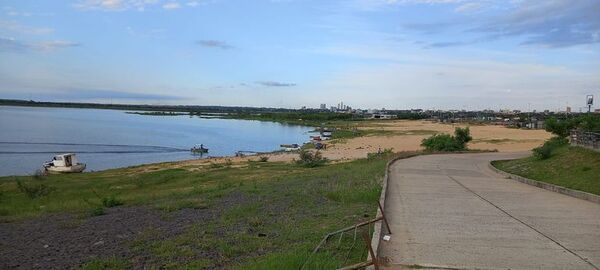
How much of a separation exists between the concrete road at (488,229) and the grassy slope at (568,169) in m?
1.40

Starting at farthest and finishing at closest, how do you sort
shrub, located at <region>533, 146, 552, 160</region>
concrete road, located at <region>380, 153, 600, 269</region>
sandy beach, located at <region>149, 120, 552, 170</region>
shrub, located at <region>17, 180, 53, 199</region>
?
sandy beach, located at <region>149, 120, 552, 170</region>, shrub, located at <region>533, 146, 552, 160</region>, shrub, located at <region>17, 180, 53, 199</region>, concrete road, located at <region>380, 153, 600, 269</region>

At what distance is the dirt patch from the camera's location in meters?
9.53

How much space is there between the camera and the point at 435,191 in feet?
56.7

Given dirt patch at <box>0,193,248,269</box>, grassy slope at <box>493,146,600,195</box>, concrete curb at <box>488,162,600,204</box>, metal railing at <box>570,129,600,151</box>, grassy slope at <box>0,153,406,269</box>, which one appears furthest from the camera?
metal railing at <box>570,129,600,151</box>

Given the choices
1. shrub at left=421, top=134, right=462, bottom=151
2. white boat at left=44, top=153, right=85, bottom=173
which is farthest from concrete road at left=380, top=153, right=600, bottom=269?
white boat at left=44, top=153, right=85, bottom=173

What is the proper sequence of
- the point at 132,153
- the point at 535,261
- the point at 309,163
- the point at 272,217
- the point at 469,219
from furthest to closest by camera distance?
the point at 132,153 < the point at 309,163 < the point at 272,217 < the point at 469,219 < the point at 535,261

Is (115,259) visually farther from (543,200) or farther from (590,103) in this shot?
(590,103)

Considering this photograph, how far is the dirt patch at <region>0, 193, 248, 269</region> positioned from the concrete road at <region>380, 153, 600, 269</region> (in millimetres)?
3641

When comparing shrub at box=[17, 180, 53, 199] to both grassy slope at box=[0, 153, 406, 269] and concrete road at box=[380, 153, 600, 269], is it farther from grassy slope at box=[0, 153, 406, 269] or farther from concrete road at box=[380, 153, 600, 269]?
concrete road at box=[380, 153, 600, 269]

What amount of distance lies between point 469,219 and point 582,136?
18884 mm

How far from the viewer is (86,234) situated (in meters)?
12.0

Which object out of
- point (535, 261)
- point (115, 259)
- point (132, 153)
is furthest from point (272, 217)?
point (132, 153)

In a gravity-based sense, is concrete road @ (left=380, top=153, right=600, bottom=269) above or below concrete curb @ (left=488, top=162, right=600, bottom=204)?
above

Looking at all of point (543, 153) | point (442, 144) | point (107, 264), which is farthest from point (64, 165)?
point (107, 264)
